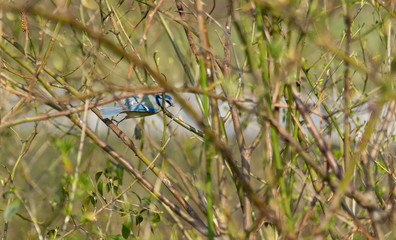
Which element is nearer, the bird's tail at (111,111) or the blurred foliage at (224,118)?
the blurred foliage at (224,118)

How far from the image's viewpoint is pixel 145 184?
144 centimetres

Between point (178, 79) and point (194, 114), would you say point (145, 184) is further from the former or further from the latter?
point (178, 79)

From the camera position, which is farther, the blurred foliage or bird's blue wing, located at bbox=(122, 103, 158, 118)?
bird's blue wing, located at bbox=(122, 103, 158, 118)

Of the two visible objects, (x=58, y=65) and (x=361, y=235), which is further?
(x=58, y=65)

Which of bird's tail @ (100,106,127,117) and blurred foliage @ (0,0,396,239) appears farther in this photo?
bird's tail @ (100,106,127,117)

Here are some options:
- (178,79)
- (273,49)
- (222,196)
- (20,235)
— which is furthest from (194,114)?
(20,235)

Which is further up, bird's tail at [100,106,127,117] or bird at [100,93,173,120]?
bird at [100,93,173,120]

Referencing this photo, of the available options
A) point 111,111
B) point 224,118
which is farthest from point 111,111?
point 224,118

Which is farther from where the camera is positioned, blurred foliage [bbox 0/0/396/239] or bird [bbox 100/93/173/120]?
bird [bbox 100/93/173/120]

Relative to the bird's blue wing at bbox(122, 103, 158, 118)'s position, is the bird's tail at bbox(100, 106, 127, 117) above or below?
below

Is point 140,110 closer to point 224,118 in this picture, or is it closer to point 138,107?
point 138,107

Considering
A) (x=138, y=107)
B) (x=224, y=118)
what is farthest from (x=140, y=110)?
(x=224, y=118)

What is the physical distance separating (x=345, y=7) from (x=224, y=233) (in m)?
0.66

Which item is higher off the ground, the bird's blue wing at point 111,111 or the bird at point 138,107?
the bird at point 138,107
